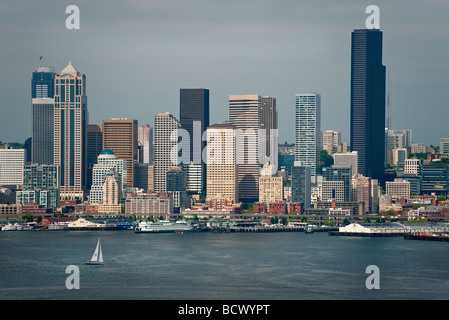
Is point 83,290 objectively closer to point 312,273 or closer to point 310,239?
point 312,273

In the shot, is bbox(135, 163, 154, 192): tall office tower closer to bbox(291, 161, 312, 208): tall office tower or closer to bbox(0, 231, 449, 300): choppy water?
bbox(291, 161, 312, 208): tall office tower

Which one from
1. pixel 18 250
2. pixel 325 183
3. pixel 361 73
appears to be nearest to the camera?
pixel 18 250

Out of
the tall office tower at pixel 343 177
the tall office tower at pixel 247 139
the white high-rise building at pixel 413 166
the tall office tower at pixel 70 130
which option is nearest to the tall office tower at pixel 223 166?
the tall office tower at pixel 247 139

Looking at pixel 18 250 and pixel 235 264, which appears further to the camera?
pixel 18 250

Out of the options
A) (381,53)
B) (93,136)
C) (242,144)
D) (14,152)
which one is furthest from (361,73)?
(14,152)

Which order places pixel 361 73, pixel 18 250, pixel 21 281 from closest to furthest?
1. pixel 21 281
2. pixel 18 250
3. pixel 361 73

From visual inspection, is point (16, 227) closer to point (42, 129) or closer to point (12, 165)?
point (42, 129)

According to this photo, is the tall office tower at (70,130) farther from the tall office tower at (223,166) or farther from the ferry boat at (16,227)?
the ferry boat at (16,227)
